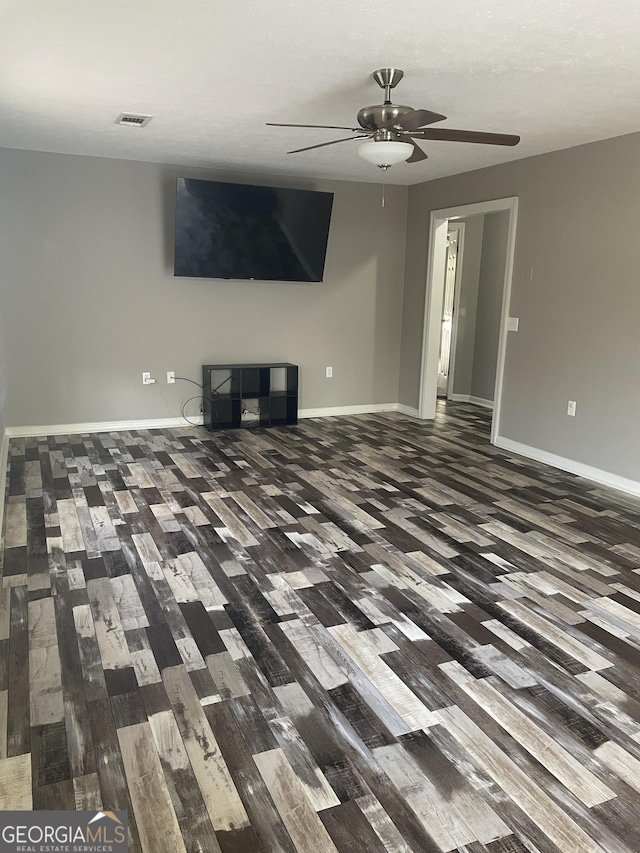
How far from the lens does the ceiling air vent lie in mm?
4145

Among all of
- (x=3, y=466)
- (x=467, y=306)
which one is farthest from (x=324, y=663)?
(x=467, y=306)

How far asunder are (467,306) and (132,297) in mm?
4223

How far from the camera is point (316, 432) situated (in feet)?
20.7

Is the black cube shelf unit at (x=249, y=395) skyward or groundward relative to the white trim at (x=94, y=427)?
skyward

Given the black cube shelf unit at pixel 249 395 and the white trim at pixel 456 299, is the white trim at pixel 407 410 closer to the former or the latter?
the white trim at pixel 456 299

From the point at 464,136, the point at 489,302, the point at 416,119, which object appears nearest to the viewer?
the point at 416,119

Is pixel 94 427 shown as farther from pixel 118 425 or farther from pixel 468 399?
pixel 468 399

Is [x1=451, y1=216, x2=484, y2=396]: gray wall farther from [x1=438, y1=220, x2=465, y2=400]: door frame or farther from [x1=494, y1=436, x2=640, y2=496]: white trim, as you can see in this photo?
[x1=494, y1=436, x2=640, y2=496]: white trim

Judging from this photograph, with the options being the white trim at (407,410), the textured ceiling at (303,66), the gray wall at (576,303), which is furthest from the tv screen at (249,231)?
the white trim at (407,410)

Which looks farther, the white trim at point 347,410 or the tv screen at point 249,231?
the white trim at point 347,410

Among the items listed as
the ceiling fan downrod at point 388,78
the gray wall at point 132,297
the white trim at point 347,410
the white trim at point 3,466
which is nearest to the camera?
the ceiling fan downrod at point 388,78

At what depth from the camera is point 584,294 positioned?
4910mm

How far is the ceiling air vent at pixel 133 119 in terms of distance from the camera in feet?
13.6

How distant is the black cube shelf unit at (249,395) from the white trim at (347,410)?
36 centimetres
